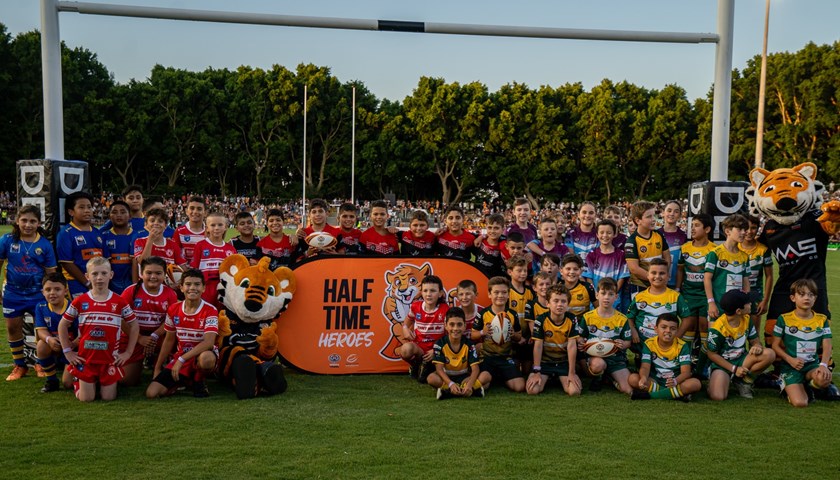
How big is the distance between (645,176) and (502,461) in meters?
38.6

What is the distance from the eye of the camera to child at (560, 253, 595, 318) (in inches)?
221

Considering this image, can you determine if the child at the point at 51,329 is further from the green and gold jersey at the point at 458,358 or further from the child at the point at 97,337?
the green and gold jersey at the point at 458,358

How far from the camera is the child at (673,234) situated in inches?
243

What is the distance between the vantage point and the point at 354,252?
6371 mm

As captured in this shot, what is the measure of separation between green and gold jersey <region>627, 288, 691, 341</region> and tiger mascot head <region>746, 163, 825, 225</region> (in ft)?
3.57

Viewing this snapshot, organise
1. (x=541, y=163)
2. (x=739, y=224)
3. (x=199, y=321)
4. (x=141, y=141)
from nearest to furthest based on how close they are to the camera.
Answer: (x=199, y=321) < (x=739, y=224) < (x=141, y=141) < (x=541, y=163)

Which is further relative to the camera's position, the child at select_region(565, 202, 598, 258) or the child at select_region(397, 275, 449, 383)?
the child at select_region(565, 202, 598, 258)

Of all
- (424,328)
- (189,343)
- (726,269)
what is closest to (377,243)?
(424,328)

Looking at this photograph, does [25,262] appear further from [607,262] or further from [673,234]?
[673,234]

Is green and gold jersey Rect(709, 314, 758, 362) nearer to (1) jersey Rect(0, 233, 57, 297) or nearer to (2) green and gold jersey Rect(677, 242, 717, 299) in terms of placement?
(2) green and gold jersey Rect(677, 242, 717, 299)

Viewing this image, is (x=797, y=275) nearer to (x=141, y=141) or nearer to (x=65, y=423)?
(x=65, y=423)

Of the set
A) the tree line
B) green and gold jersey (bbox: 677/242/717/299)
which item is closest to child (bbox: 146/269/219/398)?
green and gold jersey (bbox: 677/242/717/299)

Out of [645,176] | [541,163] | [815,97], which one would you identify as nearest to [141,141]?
[541,163]

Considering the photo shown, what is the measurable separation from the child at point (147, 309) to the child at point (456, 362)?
217cm
